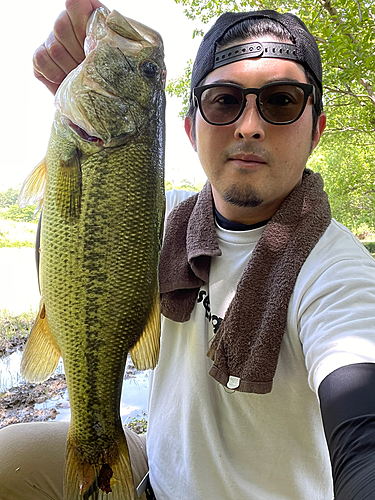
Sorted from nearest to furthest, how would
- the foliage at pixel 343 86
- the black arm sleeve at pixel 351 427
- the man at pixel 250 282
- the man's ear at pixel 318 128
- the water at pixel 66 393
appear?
the black arm sleeve at pixel 351 427
the man at pixel 250 282
the man's ear at pixel 318 128
the water at pixel 66 393
the foliage at pixel 343 86

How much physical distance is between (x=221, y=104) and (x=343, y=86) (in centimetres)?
942

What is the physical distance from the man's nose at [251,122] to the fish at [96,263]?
0.34 m

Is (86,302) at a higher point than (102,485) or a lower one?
higher

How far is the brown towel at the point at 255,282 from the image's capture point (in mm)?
1313

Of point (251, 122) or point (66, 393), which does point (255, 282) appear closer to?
point (251, 122)

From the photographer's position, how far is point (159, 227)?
144cm

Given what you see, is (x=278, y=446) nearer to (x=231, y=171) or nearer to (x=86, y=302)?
(x=86, y=302)

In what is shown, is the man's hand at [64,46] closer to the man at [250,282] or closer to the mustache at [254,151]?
the man at [250,282]

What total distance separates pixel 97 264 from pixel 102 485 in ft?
2.46

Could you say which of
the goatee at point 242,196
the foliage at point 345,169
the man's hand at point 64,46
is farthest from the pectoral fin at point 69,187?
the foliage at point 345,169

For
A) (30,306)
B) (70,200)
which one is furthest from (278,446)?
(30,306)

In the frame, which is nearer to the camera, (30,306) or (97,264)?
(97,264)

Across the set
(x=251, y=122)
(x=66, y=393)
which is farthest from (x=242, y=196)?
(x=66, y=393)

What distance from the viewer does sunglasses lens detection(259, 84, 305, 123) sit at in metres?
1.44
